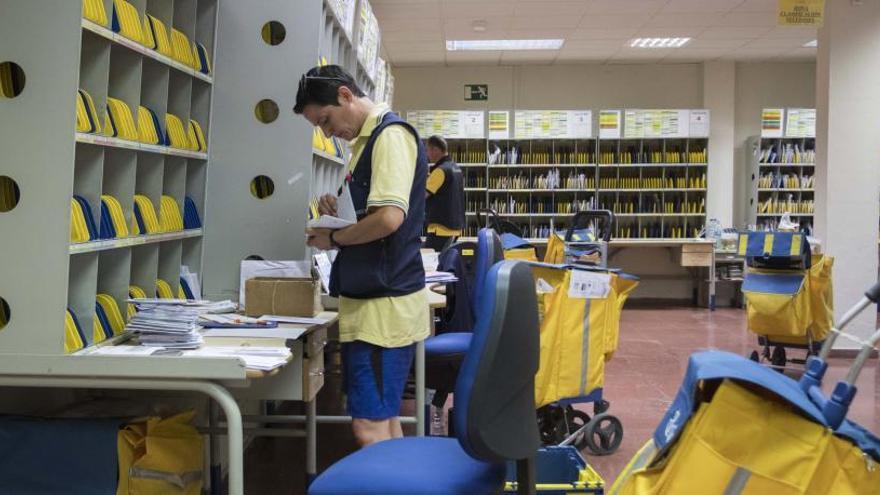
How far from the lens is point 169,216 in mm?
2953

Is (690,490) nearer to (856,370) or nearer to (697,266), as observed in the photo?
(856,370)

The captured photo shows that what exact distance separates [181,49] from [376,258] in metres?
1.23

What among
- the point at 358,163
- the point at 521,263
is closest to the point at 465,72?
the point at 358,163

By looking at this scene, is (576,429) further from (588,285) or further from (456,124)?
(456,124)

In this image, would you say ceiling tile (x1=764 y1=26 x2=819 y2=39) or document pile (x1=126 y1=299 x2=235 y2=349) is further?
ceiling tile (x1=764 y1=26 x2=819 y2=39)

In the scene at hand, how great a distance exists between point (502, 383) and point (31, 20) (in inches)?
65.1

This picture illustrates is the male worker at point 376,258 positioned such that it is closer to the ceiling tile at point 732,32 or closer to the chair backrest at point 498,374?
the chair backrest at point 498,374

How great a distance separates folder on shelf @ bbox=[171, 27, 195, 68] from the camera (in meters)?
2.88

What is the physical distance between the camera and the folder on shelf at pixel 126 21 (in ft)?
7.96

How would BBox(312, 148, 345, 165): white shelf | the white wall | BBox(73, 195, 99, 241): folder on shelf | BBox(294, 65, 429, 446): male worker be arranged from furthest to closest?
the white wall
BBox(312, 148, 345, 165): white shelf
BBox(294, 65, 429, 446): male worker
BBox(73, 195, 99, 241): folder on shelf

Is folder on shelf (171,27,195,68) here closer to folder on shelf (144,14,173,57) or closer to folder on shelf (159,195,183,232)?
folder on shelf (144,14,173,57)

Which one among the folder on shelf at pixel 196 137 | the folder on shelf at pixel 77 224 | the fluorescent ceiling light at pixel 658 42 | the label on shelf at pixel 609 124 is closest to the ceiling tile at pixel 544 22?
the fluorescent ceiling light at pixel 658 42

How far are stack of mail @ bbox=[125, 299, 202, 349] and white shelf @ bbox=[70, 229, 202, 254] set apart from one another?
23cm

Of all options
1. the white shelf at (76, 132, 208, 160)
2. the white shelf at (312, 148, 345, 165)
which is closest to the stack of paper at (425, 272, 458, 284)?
the white shelf at (312, 148, 345, 165)
